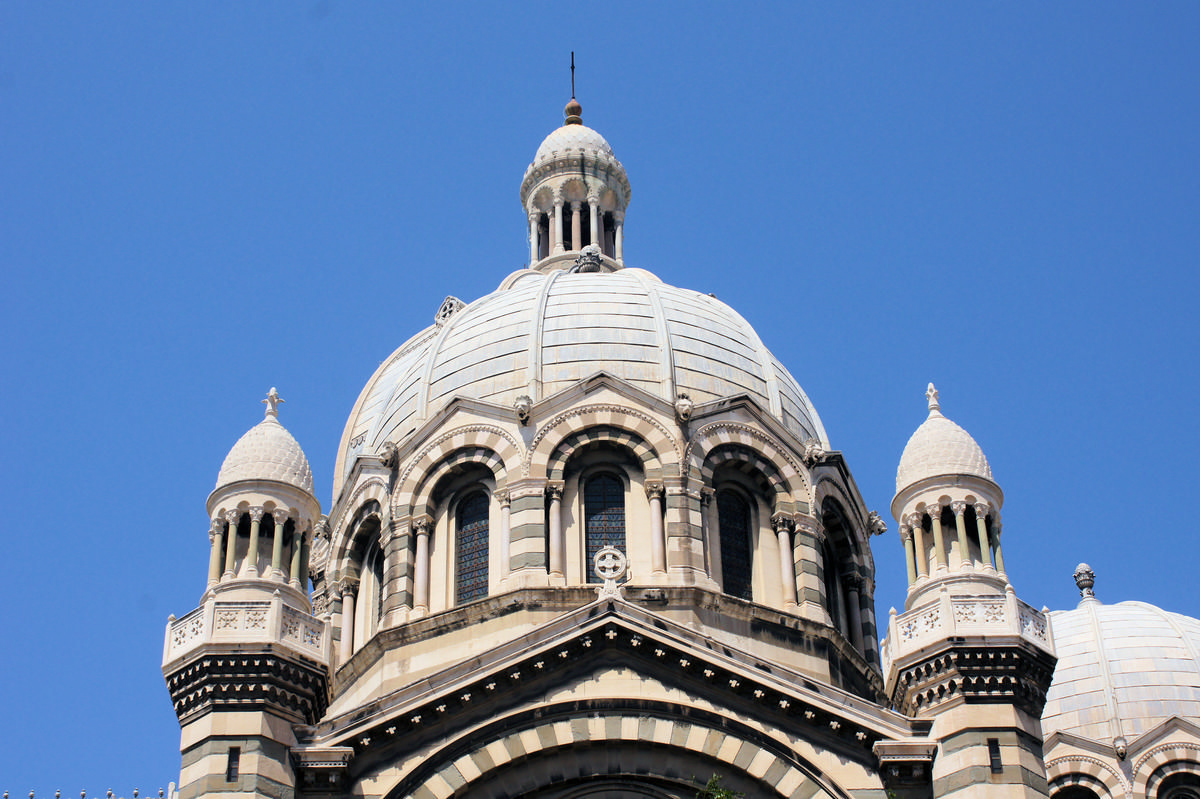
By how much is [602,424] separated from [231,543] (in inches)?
387

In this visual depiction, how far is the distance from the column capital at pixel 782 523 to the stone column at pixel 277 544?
11.5m

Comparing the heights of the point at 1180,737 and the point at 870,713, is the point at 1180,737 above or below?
above

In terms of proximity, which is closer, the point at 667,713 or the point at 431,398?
the point at 667,713

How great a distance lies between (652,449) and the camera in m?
45.6

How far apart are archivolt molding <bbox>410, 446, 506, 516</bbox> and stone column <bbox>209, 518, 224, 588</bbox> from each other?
7.04m

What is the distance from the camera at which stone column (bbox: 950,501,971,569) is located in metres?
39.8

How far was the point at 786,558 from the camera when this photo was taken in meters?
45.2

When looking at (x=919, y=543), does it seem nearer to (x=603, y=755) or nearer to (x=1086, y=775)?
(x=603, y=755)

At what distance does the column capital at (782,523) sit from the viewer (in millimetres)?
45656

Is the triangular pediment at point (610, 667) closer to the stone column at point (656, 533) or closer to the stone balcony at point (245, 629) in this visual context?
the stone balcony at point (245, 629)

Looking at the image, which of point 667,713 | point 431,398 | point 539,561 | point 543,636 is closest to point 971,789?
point 667,713

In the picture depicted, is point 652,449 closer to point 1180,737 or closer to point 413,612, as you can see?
point 413,612

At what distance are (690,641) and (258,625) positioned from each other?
Result: 7746mm

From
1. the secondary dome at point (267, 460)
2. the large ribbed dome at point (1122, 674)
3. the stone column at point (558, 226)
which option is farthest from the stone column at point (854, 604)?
the stone column at point (558, 226)
